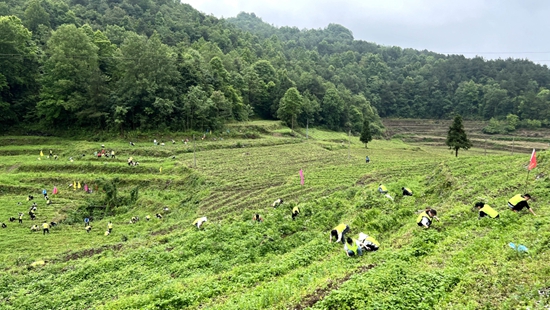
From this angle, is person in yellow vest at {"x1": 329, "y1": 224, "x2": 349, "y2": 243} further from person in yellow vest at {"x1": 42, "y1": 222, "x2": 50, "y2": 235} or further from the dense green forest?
the dense green forest

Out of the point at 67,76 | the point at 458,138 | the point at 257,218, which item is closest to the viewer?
the point at 257,218

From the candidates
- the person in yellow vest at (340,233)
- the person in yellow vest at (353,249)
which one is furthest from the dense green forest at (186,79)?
the person in yellow vest at (353,249)

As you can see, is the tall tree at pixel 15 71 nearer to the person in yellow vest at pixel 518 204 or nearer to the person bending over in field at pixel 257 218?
the person bending over in field at pixel 257 218

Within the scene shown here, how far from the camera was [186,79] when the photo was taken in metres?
53.0

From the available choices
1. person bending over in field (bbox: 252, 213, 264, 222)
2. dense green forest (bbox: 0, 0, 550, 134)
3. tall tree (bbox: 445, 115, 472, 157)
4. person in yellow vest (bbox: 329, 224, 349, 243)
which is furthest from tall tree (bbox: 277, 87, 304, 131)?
person in yellow vest (bbox: 329, 224, 349, 243)

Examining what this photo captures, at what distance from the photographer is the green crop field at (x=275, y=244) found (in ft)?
28.0

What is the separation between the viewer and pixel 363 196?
1869 centimetres

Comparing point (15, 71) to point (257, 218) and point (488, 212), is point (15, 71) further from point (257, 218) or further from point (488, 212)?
point (488, 212)

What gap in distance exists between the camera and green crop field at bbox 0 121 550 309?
8539mm

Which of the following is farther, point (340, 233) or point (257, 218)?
Result: point (257, 218)

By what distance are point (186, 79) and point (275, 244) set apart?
146ft

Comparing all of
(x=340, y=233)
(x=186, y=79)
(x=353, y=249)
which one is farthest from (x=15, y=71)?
(x=353, y=249)

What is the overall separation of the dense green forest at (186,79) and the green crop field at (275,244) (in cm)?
1889

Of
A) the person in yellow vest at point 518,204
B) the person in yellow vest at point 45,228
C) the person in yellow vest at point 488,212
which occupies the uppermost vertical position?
the person in yellow vest at point 518,204
